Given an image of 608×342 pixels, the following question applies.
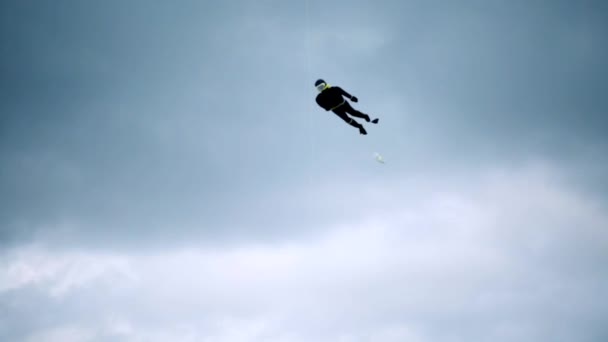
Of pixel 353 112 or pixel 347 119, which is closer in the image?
pixel 353 112

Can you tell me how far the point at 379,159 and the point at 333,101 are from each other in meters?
4.51

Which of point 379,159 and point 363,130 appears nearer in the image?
point 379,159

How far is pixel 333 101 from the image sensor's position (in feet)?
101

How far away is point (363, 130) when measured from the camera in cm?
3319

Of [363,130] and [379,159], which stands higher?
[363,130]

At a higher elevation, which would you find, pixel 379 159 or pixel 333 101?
pixel 333 101

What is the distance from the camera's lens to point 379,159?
30859 millimetres

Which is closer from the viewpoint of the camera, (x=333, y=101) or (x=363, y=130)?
(x=333, y=101)

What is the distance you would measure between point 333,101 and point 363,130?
3.54m

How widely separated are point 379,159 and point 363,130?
3.12m
